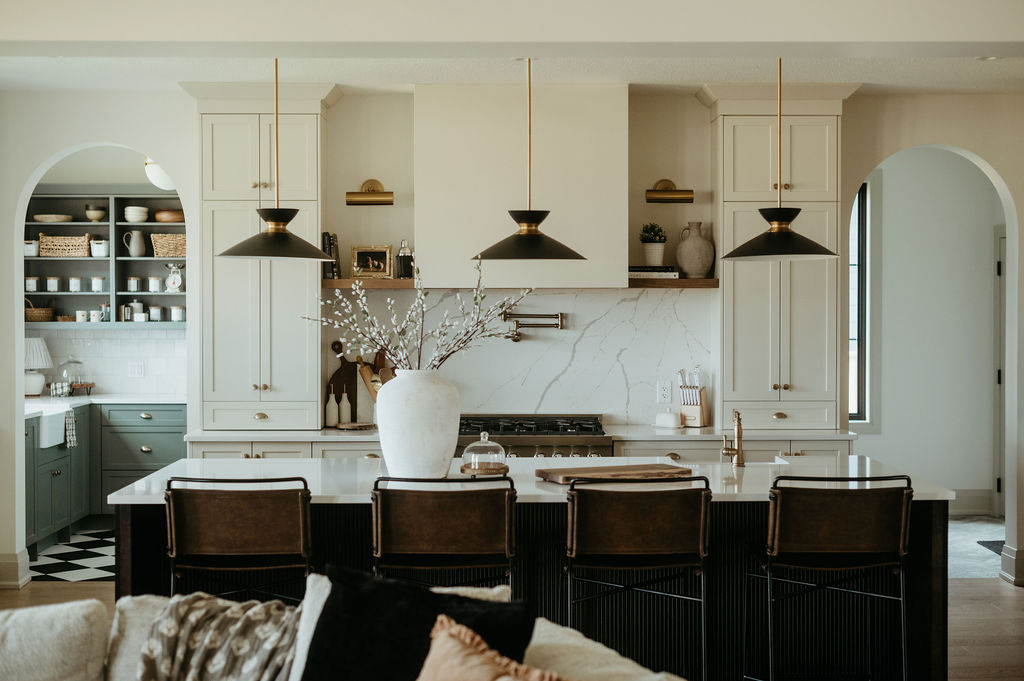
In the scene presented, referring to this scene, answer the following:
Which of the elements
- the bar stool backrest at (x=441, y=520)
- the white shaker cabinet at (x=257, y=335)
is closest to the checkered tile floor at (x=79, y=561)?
the white shaker cabinet at (x=257, y=335)

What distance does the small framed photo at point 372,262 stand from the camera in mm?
5570

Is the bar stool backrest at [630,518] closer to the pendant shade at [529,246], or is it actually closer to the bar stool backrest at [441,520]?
the bar stool backrest at [441,520]

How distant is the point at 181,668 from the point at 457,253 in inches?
137

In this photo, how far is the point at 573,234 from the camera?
5375 mm

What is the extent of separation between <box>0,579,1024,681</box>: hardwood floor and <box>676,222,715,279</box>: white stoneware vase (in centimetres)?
221

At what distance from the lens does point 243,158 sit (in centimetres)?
533

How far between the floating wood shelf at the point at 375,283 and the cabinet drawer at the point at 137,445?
1.96 meters

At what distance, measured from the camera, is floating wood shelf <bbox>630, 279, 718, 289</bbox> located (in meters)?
5.43

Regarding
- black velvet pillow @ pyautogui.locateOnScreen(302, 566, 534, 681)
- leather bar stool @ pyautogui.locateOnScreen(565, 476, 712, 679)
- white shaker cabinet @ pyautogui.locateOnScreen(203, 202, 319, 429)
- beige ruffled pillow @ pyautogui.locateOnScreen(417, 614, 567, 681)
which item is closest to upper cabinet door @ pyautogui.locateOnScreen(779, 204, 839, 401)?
leather bar stool @ pyautogui.locateOnScreen(565, 476, 712, 679)

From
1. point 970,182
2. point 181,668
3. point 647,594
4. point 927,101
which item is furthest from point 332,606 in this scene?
point 970,182

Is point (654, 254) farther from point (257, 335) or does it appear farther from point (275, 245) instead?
point (275, 245)

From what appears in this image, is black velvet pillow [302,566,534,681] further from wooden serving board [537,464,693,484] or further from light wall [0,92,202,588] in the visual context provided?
light wall [0,92,202,588]

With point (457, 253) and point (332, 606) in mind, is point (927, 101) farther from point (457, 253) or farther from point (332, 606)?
point (332, 606)

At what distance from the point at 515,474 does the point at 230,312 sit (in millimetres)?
2341
